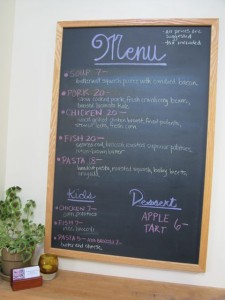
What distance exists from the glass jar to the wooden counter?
3 cm

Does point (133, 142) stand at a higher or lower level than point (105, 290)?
higher

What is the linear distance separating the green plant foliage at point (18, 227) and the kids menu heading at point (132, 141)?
4.7 inches

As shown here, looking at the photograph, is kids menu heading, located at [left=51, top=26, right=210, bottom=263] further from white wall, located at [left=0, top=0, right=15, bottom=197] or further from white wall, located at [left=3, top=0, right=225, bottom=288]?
white wall, located at [left=0, top=0, right=15, bottom=197]

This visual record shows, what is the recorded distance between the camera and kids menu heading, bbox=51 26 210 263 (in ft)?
4.07

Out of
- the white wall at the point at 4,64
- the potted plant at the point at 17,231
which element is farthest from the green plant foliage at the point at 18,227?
the white wall at the point at 4,64

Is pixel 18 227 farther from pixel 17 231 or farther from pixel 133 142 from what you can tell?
pixel 133 142

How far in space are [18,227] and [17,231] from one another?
0.22ft

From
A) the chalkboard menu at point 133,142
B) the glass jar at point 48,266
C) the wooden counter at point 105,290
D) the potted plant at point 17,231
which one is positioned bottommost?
the wooden counter at point 105,290

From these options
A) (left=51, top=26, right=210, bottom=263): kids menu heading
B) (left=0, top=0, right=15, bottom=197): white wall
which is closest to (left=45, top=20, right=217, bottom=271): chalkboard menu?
(left=51, top=26, right=210, bottom=263): kids menu heading

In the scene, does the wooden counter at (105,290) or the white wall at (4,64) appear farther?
the white wall at (4,64)

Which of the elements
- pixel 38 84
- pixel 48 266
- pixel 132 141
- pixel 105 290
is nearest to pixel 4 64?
pixel 38 84

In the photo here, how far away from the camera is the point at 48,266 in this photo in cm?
124

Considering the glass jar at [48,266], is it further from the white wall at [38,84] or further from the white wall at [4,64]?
the white wall at [4,64]

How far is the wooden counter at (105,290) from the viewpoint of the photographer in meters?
1.13
